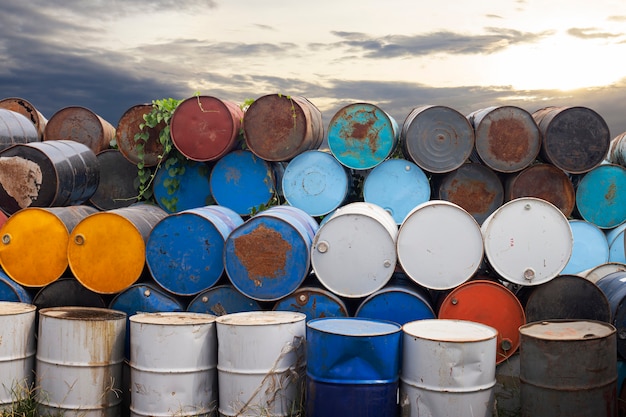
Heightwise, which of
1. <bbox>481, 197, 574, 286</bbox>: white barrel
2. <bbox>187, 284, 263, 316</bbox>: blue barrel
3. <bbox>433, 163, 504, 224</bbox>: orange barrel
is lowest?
<bbox>187, 284, 263, 316</bbox>: blue barrel

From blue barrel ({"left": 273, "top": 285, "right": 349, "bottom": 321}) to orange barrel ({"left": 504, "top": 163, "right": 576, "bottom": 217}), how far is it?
277cm

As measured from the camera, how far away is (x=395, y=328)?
15.0 ft

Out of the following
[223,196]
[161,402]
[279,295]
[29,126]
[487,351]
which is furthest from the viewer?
[29,126]

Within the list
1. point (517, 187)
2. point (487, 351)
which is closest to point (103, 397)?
point (487, 351)

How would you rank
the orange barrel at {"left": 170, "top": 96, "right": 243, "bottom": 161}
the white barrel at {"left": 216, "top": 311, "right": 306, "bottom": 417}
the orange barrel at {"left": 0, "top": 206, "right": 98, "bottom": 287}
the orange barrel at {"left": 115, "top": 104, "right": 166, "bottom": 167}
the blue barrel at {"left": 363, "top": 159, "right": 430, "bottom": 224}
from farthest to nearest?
the blue barrel at {"left": 363, "top": 159, "right": 430, "bottom": 224}, the orange barrel at {"left": 115, "top": 104, "right": 166, "bottom": 167}, the orange barrel at {"left": 170, "top": 96, "right": 243, "bottom": 161}, the orange barrel at {"left": 0, "top": 206, "right": 98, "bottom": 287}, the white barrel at {"left": 216, "top": 311, "right": 306, "bottom": 417}

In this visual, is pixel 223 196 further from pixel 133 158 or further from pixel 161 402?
pixel 161 402

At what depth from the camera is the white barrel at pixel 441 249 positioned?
521 centimetres

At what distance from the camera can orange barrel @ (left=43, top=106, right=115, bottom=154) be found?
785 centimetres

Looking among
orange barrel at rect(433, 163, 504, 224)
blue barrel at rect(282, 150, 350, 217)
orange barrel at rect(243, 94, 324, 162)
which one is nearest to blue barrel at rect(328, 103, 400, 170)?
blue barrel at rect(282, 150, 350, 217)

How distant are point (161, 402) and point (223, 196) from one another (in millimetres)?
2620

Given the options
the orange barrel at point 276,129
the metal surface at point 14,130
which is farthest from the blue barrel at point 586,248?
the metal surface at point 14,130

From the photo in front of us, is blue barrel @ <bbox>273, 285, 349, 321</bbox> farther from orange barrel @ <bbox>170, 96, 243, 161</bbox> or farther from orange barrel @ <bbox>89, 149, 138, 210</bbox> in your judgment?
orange barrel @ <bbox>89, 149, 138, 210</bbox>

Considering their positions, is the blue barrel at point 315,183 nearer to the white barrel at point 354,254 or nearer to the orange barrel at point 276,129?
the orange barrel at point 276,129

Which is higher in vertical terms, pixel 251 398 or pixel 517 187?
pixel 517 187
